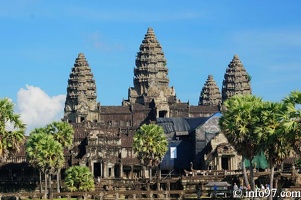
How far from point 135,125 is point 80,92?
28363 millimetres

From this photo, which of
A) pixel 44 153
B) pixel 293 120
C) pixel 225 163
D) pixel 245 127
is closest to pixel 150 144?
pixel 44 153

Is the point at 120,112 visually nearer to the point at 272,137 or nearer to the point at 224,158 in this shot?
the point at 224,158

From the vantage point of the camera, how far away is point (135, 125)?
166m

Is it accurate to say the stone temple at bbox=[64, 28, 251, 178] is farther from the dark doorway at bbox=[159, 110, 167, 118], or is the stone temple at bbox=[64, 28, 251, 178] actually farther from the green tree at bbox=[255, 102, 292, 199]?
the green tree at bbox=[255, 102, 292, 199]

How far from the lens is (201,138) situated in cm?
12744

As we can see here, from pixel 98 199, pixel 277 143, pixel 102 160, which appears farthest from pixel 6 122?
pixel 102 160

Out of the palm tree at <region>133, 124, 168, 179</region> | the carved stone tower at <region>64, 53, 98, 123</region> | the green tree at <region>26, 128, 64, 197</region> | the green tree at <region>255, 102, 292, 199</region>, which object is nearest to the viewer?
the green tree at <region>255, 102, 292, 199</region>

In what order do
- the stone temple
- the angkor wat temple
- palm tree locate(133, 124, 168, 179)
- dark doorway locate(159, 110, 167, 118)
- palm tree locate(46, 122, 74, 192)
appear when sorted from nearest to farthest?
palm tree locate(133, 124, 168, 179) < palm tree locate(46, 122, 74, 192) < the angkor wat temple < the stone temple < dark doorway locate(159, 110, 167, 118)

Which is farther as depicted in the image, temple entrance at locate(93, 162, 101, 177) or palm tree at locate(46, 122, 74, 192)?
temple entrance at locate(93, 162, 101, 177)

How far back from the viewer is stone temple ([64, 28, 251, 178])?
129 metres

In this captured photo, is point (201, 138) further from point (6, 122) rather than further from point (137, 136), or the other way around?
point (6, 122)

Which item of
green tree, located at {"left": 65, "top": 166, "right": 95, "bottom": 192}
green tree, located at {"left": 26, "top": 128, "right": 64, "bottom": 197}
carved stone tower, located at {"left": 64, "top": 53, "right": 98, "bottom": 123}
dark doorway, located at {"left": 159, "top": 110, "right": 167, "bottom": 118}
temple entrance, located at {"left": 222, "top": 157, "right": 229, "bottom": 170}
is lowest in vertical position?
green tree, located at {"left": 65, "top": 166, "right": 95, "bottom": 192}

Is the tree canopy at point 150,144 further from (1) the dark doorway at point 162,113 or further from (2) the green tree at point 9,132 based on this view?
(1) the dark doorway at point 162,113

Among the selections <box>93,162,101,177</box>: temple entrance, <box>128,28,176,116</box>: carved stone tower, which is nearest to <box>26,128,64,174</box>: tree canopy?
<box>93,162,101,177</box>: temple entrance
